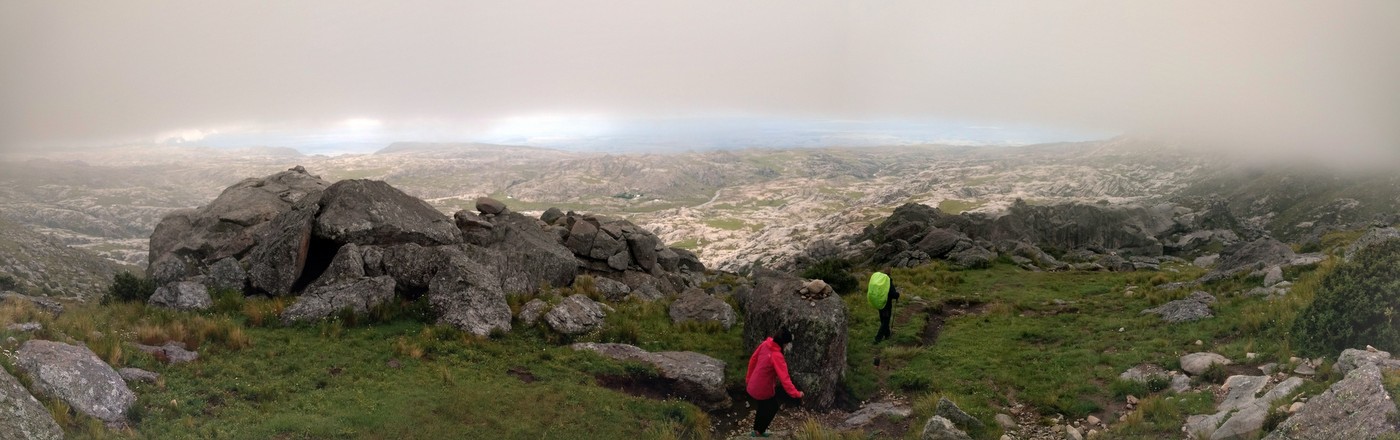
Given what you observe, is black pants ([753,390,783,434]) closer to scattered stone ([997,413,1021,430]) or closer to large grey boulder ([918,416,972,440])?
large grey boulder ([918,416,972,440])

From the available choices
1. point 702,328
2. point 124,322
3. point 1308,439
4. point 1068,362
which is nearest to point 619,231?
point 702,328

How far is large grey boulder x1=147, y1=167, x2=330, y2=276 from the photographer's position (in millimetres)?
31359

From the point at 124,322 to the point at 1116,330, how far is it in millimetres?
37503

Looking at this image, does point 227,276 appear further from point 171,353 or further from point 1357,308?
point 1357,308

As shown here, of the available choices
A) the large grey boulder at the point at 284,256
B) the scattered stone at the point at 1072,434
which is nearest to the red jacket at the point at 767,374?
the scattered stone at the point at 1072,434

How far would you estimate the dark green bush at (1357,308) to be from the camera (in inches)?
549

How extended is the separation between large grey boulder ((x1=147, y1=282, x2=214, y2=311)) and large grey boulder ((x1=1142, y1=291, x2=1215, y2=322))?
3856 centimetres

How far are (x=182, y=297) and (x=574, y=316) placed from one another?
50.9 ft

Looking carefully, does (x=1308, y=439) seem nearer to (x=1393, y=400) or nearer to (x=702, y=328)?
(x=1393, y=400)

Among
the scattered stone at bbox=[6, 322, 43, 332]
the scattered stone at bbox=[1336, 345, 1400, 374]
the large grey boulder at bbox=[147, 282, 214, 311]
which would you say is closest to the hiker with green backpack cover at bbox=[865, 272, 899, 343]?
the scattered stone at bbox=[1336, 345, 1400, 374]

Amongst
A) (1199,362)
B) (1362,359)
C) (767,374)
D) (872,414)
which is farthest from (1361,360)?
(767,374)

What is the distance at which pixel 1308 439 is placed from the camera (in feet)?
33.8

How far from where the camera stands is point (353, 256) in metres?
25.6

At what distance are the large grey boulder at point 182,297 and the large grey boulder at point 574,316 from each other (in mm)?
13672
